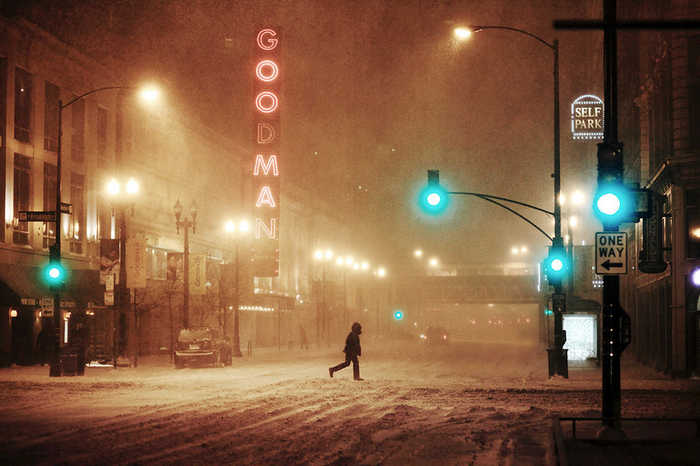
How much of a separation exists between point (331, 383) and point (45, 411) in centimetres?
1019

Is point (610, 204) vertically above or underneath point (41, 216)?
underneath

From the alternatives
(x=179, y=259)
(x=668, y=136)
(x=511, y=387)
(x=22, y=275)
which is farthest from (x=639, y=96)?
(x=22, y=275)

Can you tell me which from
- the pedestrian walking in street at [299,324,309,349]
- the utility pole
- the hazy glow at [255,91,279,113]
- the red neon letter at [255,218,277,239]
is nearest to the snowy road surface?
the utility pole

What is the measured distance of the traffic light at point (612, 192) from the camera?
13383 mm

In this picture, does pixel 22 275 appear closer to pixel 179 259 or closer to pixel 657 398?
pixel 179 259

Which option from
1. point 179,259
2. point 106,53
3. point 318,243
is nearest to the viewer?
point 179,259

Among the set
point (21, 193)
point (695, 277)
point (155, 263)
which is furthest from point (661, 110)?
point (155, 263)

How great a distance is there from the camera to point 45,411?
18641 millimetres

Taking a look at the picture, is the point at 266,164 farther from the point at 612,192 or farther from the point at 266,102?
the point at 612,192

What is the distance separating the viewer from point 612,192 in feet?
44.0

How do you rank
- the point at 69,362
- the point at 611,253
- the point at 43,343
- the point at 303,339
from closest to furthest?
1. the point at 611,253
2. the point at 69,362
3. the point at 43,343
4. the point at 303,339

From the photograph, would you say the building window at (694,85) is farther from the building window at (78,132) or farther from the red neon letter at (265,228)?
the building window at (78,132)

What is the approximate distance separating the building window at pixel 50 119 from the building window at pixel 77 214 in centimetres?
301

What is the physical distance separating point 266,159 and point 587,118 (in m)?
18.6
